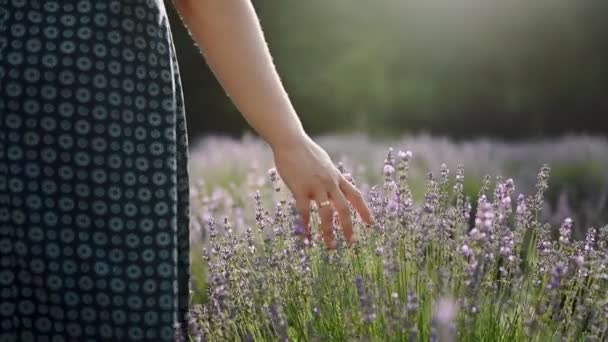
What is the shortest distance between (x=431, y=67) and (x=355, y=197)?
8968mm

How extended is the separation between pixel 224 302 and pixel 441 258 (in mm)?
447

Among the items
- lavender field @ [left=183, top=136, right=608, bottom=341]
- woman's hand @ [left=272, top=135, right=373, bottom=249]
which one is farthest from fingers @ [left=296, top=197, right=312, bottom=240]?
lavender field @ [left=183, top=136, right=608, bottom=341]

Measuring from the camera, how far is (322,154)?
1.69 meters

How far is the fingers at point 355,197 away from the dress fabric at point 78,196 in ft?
0.96

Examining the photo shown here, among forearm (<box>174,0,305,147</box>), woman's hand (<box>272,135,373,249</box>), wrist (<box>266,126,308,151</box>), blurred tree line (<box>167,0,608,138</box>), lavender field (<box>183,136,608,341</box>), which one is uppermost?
forearm (<box>174,0,305,147</box>)

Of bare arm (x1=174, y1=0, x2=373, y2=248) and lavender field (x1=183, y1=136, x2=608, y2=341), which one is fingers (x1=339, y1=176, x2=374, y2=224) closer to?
bare arm (x1=174, y1=0, x2=373, y2=248)

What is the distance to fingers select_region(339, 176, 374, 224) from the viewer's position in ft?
5.64

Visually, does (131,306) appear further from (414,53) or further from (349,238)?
(414,53)

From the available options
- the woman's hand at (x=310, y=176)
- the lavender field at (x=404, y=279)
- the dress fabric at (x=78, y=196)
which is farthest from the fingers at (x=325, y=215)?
the dress fabric at (x=78, y=196)

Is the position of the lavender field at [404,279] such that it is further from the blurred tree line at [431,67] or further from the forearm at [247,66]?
the blurred tree line at [431,67]

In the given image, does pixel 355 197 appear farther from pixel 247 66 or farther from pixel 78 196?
pixel 78 196

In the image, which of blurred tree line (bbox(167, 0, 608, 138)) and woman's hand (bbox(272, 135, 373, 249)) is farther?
blurred tree line (bbox(167, 0, 608, 138))

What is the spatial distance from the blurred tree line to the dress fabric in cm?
841

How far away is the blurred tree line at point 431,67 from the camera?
1018 centimetres
